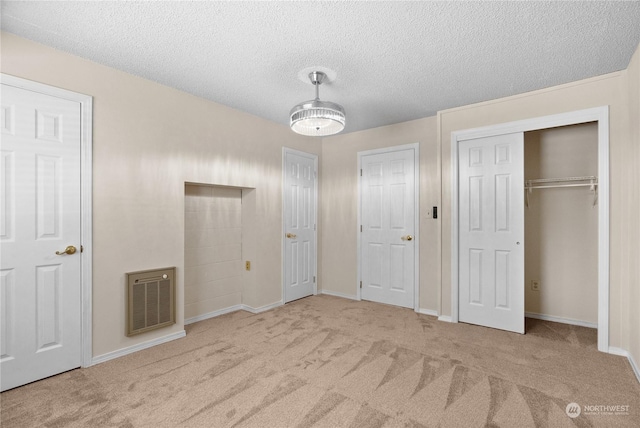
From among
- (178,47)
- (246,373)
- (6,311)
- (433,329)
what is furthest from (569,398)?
(6,311)

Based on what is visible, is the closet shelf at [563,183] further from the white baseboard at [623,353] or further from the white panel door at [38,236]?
the white panel door at [38,236]

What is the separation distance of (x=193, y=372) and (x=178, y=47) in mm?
2476

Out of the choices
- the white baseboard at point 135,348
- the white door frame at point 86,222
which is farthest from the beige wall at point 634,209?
the white door frame at point 86,222

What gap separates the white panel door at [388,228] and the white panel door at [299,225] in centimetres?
77

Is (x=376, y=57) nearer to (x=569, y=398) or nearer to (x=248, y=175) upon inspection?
(x=248, y=175)

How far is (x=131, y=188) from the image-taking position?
3.02m

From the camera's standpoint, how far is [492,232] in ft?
12.0

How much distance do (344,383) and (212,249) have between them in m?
2.38

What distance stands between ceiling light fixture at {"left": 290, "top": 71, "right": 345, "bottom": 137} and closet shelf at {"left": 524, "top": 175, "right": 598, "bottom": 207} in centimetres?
247

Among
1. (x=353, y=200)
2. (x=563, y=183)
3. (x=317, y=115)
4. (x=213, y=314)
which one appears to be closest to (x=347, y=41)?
(x=317, y=115)

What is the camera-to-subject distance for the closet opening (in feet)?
12.0

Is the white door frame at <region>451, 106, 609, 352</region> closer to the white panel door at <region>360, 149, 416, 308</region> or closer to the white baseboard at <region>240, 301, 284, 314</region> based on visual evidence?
the white panel door at <region>360, 149, 416, 308</region>
